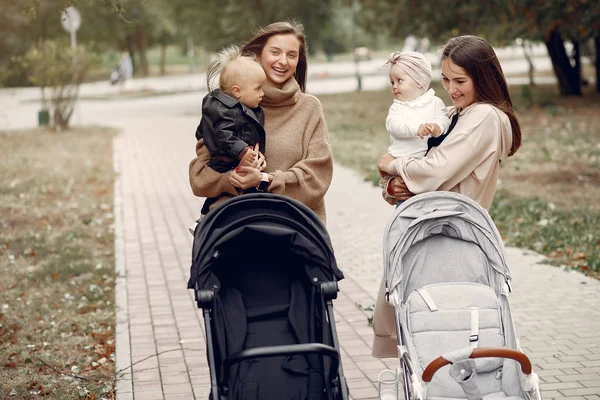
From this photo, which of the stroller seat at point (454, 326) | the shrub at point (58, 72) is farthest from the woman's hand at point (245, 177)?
the shrub at point (58, 72)

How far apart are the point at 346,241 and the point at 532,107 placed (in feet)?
49.8

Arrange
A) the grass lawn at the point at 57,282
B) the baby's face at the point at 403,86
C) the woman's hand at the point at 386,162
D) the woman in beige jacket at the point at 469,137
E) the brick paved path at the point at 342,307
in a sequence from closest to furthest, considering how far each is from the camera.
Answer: the woman in beige jacket at the point at 469,137, the baby's face at the point at 403,86, the woman's hand at the point at 386,162, the brick paved path at the point at 342,307, the grass lawn at the point at 57,282

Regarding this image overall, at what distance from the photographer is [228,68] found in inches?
161

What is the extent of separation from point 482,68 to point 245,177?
1.24 metres

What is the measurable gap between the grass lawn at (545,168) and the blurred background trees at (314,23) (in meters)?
1.95

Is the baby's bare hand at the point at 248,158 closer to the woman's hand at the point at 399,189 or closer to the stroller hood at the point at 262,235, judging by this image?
the stroller hood at the point at 262,235

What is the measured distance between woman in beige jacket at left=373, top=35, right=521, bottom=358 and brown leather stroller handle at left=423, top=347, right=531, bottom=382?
914mm

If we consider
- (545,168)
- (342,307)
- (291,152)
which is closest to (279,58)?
(291,152)

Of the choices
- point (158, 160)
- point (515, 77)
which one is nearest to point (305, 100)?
point (158, 160)

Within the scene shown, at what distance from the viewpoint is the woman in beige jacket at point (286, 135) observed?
4.32 meters

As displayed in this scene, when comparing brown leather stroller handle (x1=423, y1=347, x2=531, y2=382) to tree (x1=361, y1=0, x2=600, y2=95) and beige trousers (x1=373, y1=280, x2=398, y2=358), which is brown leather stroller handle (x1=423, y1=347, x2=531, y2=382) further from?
tree (x1=361, y1=0, x2=600, y2=95)

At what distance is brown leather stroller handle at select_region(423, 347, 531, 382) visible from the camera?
346 centimetres

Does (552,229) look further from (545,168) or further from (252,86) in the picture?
(252,86)

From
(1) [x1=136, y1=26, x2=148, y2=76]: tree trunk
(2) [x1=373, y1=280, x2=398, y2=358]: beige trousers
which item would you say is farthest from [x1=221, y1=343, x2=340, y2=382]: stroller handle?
(1) [x1=136, y1=26, x2=148, y2=76]: tree trunk
